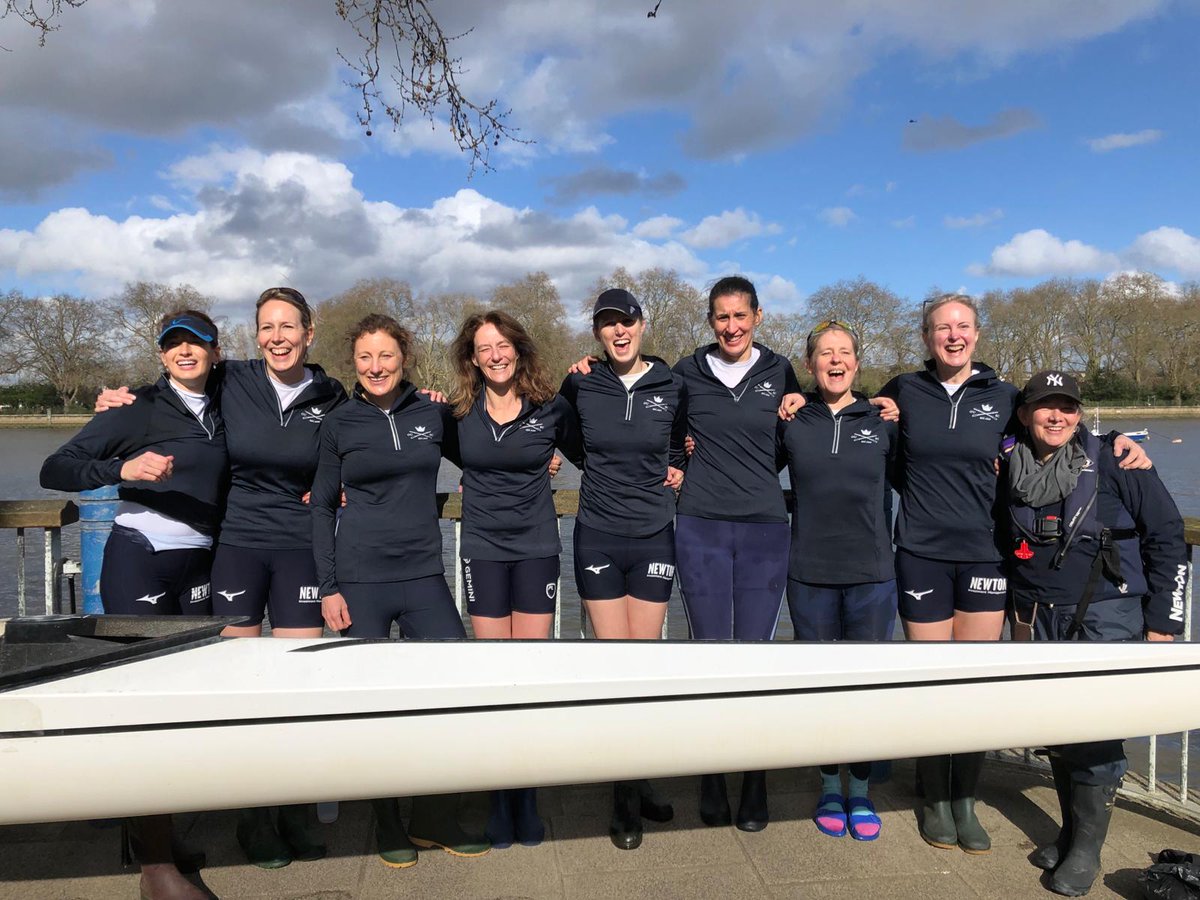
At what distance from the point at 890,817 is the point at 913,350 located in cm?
5733

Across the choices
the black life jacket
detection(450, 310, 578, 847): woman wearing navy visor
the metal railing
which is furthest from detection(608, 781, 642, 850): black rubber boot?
the metal railing

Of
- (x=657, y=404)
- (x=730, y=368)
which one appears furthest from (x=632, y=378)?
(x=730, y=368)

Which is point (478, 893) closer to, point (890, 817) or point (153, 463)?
point (890, 817)

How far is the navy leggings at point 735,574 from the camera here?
130 inches

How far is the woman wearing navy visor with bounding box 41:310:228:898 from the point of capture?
299cm

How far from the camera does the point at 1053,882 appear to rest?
8.83 ft

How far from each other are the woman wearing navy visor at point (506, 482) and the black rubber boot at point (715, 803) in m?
0.85

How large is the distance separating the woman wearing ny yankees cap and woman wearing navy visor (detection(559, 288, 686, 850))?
37.8 inches

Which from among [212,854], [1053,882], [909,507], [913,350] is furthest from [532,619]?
[913,350]

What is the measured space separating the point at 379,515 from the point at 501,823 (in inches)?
47.8

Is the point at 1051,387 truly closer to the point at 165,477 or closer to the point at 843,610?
the point at 843,610

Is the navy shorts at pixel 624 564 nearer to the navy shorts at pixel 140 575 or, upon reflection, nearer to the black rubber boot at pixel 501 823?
the black rubber boot at pixel 501 823

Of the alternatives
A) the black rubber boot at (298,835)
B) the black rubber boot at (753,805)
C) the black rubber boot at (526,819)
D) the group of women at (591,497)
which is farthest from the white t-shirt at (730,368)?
the black rubber boot at (298,835)

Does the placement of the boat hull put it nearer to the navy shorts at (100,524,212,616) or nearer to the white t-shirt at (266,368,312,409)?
the navy shorts at (100,524,212,616)
